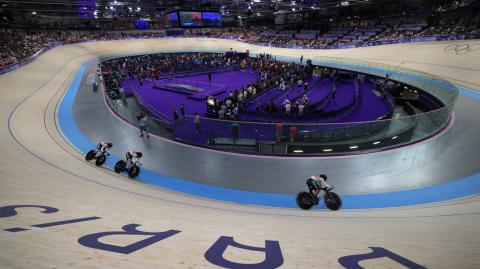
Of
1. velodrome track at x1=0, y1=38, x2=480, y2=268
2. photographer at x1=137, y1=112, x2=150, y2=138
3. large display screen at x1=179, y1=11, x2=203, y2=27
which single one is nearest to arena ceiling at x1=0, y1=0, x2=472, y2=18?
large display screen at x1=179, y1=11, x2=203, y2=27

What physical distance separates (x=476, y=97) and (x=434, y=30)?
18.8 meters

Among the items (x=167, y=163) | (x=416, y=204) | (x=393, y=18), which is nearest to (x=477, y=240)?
(x=416, y=204)

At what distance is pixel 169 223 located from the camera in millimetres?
4070

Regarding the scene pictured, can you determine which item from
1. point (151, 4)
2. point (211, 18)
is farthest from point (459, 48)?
point (151, 4)

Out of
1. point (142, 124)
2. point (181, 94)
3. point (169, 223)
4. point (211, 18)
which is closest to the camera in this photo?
point (169, 223)

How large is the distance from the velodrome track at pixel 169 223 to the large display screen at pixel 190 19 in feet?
76.7

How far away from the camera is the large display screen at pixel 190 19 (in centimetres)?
2948

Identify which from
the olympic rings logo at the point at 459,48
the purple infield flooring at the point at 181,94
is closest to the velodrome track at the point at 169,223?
the purple infield flooring at the point at 181,94

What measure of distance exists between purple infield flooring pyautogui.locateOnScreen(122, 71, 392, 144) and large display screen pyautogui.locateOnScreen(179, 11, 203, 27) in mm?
9133

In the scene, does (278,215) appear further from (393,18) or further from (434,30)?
(393,18)

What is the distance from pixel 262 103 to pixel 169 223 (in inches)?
522

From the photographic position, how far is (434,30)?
2670 cm

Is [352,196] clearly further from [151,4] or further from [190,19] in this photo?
[151,4]

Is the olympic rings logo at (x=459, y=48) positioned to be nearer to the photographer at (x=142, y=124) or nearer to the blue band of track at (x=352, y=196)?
the blue band of track at (x=352, y=196)
